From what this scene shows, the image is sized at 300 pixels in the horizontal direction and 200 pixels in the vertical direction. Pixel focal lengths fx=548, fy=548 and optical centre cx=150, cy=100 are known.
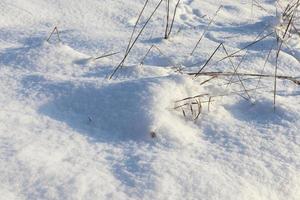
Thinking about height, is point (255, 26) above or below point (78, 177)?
above

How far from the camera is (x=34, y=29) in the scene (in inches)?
75.2

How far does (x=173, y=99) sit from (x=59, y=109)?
29 cm

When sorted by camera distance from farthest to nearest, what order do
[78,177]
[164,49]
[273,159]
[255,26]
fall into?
1. [255,26]
2. [164,49]
3. [273,159]
4. [78,177]

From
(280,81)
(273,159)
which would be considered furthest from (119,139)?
(280,81)

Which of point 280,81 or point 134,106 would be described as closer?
point 134,106

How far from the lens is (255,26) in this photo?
7.15 ft

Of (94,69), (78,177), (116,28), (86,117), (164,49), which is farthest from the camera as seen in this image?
(116,28)

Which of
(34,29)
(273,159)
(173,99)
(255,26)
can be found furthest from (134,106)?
(255,26)

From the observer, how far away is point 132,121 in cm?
130

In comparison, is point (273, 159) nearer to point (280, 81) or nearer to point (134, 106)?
point (134, 106)

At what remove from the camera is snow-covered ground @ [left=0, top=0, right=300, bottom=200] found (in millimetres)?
1078

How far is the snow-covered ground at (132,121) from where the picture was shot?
1.08 metres

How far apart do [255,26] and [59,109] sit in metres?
1.09

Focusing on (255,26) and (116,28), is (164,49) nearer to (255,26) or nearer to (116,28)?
(116,28)
